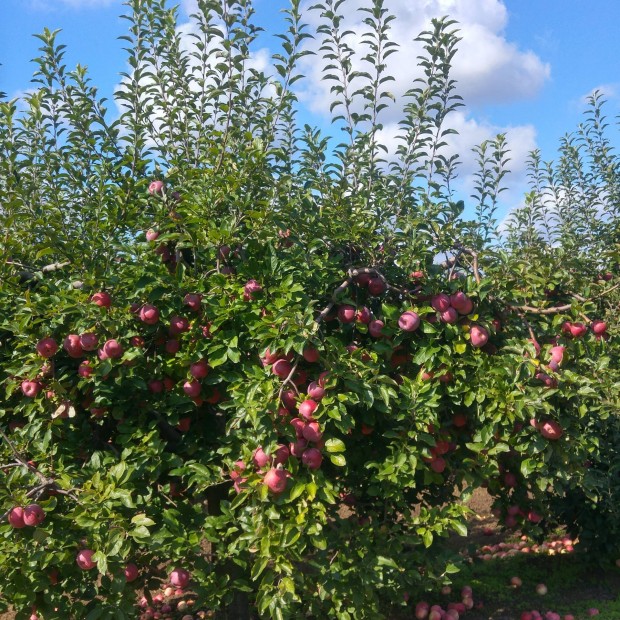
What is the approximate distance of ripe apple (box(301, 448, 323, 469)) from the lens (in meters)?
2.53

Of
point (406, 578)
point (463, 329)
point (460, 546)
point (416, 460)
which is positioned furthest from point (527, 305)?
point (460, 546)

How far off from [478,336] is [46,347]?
1.79m

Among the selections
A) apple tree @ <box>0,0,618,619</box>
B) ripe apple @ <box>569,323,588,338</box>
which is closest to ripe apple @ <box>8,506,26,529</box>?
apple tree @ <box>0,0,618,619</box>

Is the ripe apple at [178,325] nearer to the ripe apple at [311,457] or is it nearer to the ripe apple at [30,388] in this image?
the ripe apple at [30,388]

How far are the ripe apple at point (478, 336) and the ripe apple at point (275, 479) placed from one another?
37.9 inches

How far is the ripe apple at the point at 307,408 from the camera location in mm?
2463

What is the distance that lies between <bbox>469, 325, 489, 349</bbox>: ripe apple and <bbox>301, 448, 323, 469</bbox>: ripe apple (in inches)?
31.8

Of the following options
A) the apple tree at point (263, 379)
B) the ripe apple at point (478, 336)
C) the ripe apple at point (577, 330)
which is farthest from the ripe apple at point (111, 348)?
the ripe apple at point (577, 330)

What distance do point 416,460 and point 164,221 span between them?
148 centimetres

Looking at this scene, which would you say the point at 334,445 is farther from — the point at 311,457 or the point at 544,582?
the point at 544,582

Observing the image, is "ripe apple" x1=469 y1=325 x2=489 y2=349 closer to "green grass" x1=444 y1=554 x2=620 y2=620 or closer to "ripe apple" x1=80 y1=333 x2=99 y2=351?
"ripe apple" x1=80 y1=333 x2=99 y2=351

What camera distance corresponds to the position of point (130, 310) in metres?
2.92

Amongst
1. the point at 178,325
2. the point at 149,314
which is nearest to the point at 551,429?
the point at 178,325

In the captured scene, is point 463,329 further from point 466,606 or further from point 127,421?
point 466,606
